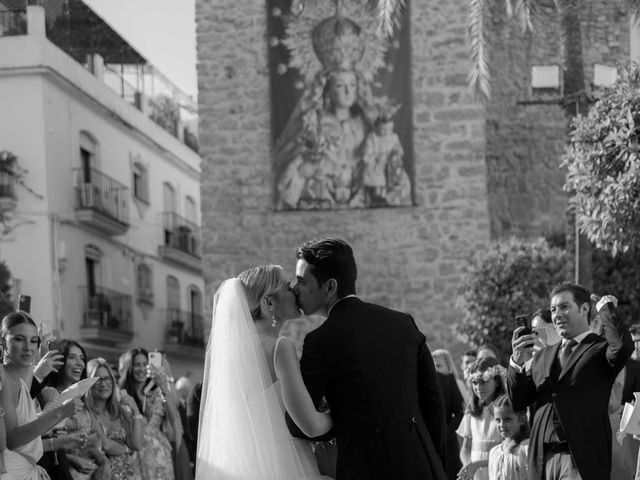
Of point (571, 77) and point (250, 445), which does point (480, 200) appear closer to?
point (571, 77)

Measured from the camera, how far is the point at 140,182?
32.2 m

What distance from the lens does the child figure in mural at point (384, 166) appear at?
2211 cm

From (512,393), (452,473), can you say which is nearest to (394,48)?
(452,473)

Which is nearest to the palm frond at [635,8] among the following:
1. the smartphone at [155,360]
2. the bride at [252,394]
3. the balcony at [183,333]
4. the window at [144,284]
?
the smartphone at [155,360]

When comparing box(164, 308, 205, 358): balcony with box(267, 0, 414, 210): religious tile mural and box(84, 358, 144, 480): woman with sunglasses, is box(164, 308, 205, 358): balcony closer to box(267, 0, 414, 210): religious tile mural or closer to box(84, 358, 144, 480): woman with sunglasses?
box(267, 0, 414, 210): religious tile mural

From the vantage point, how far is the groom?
578cm

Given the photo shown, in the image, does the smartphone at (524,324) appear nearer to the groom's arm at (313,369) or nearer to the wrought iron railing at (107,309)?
the groom's arm at (313,369)

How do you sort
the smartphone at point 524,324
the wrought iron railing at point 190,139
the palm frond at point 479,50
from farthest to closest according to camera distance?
the wrought iron railing at point 190,139
the palm frond at point 479,50
the smartphone at point 524,324

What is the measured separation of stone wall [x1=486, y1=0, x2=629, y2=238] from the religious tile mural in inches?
68.0

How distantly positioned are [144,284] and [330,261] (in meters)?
26.2

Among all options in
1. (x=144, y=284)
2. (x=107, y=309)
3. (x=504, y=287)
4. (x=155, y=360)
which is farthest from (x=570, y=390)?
(x=144, y=284)

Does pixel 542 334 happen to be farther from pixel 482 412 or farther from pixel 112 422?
pixel 112 422

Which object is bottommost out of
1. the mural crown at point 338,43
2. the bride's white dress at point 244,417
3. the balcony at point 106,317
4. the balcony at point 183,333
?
the balcony at point 183,333

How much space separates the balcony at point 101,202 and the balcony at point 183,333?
3.15m
